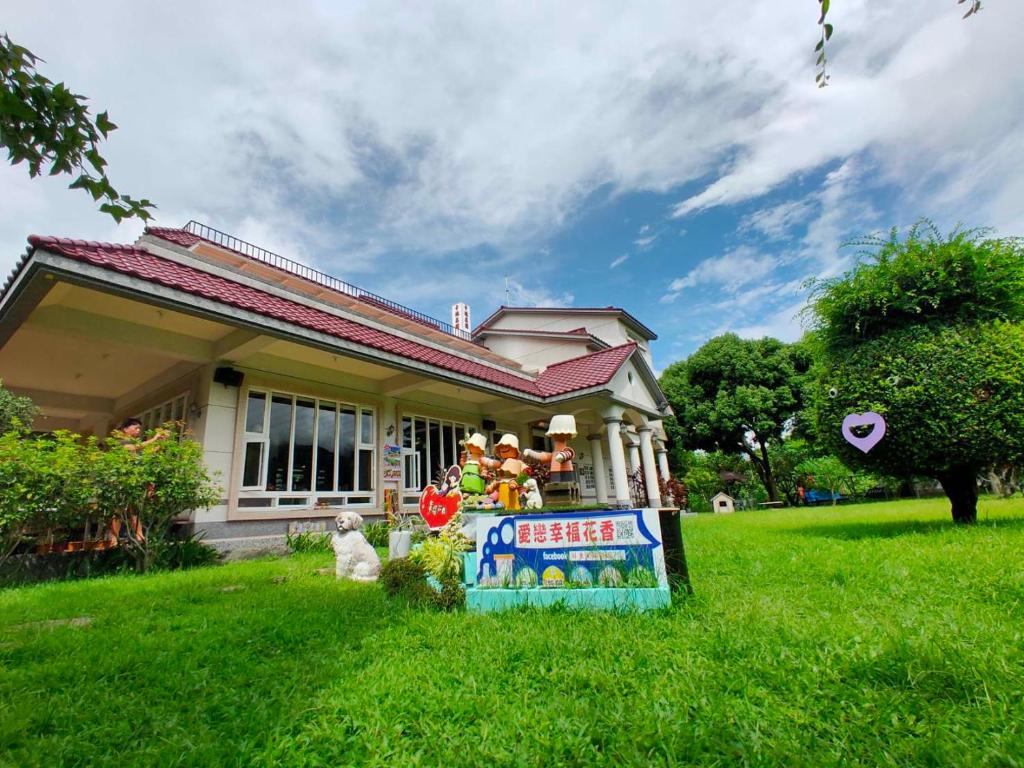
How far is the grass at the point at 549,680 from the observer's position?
1911mm

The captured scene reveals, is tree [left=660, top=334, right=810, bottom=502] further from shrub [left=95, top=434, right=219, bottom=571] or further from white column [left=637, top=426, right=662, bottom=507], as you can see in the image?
shrub [left=95, top=434, right=219, bottom=571]

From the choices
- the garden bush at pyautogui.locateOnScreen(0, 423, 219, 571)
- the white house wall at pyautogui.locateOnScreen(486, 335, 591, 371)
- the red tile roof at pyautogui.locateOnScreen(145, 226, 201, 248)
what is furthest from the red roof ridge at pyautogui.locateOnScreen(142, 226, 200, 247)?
the white house wall at pyautogui.locateOnScreen(486, 335, 591, 371)

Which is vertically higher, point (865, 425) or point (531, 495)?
point (865, 425)

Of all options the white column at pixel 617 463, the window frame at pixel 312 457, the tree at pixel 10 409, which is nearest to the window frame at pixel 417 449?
the window frame at pixel 312 457

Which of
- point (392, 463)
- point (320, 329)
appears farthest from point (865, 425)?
point (392, 463)

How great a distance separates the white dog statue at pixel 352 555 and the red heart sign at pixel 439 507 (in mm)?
771

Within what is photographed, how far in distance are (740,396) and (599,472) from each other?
→ 12.6 meters

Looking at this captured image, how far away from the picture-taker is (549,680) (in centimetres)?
251

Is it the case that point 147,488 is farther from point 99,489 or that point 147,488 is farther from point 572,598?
point 572,598

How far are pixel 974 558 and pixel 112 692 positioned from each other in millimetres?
6498

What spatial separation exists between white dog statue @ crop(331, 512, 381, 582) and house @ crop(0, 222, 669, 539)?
284cm

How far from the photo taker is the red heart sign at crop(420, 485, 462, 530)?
5765 millimetres

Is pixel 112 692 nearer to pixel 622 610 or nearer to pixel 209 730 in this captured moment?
pixel 209 730

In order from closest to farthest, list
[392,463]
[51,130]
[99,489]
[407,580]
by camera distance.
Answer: [51,130] → [407,580] → [99,489] → [392,463]
